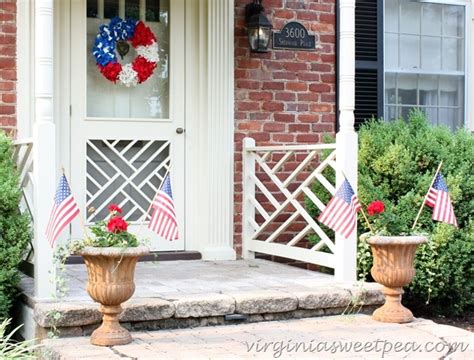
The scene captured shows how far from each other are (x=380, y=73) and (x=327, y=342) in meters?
3.46

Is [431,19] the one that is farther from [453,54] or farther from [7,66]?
[7,66]

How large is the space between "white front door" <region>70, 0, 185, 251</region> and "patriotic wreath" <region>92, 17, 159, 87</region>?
2.2 inches

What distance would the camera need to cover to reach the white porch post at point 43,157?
4.88 m

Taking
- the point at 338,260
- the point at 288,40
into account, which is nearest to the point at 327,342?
the point at 338,260

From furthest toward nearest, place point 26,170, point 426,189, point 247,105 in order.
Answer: point 247,105 < point 426,189 < point 26,170

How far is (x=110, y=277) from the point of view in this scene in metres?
4.34

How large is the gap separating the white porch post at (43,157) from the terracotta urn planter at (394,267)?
2.03 meters

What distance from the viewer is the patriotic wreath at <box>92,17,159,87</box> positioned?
6656 millimetres

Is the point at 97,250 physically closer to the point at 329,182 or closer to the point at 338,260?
the point at 338,260

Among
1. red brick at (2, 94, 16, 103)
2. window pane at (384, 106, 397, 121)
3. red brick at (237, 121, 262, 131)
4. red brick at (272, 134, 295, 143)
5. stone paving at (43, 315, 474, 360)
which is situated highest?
red brick at (2, 94, 16, 103)

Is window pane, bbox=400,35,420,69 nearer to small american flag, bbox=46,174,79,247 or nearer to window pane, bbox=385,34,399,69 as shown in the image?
window pane, bbox=385,34,399,69

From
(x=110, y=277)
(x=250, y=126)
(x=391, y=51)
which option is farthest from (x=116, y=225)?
(x=391, y=51)

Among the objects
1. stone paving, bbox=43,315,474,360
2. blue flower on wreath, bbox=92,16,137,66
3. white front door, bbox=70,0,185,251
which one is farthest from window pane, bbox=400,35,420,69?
stone paving, bbox=43,315,474,360

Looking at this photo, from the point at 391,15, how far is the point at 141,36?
2384 mm
